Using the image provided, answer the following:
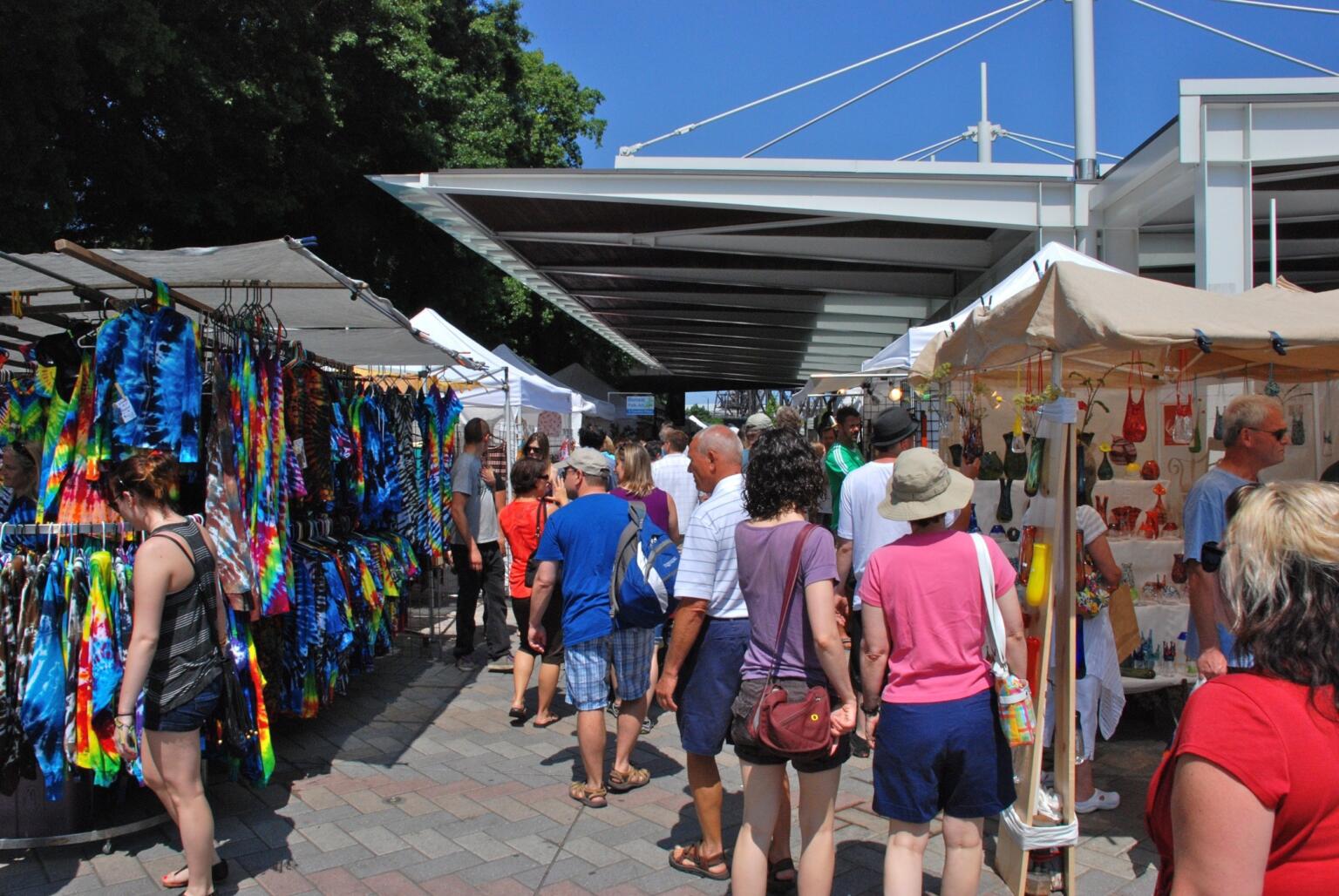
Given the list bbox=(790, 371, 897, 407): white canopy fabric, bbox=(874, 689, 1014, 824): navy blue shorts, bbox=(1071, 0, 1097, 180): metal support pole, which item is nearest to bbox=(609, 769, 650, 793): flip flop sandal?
bbox=(874, 689, 1014, 824): navy blue shorts

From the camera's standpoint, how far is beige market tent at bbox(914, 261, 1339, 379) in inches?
129

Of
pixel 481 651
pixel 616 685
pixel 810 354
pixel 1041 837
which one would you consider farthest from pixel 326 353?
pixel 810 354

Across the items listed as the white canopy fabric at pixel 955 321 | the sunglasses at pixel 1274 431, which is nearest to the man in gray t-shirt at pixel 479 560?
the white canopy fabric at pixel 955 321

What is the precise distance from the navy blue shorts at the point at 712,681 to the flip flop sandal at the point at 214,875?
6.13 ft

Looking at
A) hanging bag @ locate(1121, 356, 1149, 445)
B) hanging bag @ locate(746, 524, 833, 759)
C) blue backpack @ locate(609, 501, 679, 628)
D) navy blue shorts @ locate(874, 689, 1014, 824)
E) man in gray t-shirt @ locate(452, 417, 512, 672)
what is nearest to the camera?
navy blue shorts @ locate(874, 689, 1014, 824)

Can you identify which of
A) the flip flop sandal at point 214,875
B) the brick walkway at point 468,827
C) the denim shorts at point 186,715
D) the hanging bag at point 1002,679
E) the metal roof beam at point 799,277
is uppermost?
the metal roof beam at point 799,277

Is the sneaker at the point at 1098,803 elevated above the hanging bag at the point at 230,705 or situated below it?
below

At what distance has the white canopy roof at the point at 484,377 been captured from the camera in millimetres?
9750

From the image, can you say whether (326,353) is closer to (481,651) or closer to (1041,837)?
(481,651)

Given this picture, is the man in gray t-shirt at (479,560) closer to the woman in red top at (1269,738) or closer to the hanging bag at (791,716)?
the hanging bag at (791,716)

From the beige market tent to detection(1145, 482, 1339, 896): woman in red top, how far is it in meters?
1.84

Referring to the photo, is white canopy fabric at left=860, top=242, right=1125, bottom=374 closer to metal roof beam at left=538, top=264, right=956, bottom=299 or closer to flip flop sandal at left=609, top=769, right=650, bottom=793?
flip flop sandal at left=609, top=769, right=650, bottom=793

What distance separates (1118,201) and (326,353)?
7.04 m

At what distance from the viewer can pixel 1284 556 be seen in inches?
58.9
